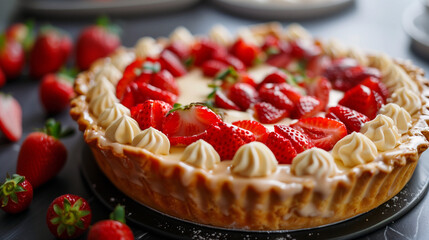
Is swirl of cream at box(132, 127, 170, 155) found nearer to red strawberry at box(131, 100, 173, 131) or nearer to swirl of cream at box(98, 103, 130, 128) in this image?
red strawberry at box(131, 100, 173, 131)

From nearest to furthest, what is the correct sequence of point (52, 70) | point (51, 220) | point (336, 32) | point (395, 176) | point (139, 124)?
1. point (51, 220)
2. point (395, 176)
3. point (139, 124)
4. point (52, 70)
5. point (336, 32)

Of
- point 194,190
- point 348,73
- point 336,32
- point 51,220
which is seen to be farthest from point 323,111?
point 336,32

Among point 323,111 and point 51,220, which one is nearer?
point 51,220

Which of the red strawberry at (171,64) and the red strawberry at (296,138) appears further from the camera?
the red strawberry at (171,64)

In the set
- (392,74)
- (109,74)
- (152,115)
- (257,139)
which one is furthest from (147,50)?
(392,74)

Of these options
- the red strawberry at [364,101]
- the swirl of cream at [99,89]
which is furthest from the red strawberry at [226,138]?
the swirl of cream at [99,89]

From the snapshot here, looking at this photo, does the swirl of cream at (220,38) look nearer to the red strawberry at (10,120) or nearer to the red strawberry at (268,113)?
the red strawberry at (268,113)

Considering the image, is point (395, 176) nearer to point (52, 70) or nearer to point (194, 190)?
point (194, 190)
